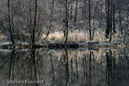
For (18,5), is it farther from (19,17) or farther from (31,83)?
(31,83)

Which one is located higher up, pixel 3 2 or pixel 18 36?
pixel 3 2

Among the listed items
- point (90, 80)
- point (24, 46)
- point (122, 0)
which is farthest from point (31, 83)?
point (122, 0)

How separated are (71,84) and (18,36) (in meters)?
18.9

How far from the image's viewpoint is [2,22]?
24875 mm

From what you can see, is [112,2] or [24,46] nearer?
[24,46]

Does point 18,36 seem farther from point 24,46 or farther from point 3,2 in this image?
point 3,2

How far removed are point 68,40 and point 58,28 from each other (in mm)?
4617

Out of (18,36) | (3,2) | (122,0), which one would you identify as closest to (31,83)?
(18,36)

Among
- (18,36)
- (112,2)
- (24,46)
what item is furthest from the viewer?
(112,2)

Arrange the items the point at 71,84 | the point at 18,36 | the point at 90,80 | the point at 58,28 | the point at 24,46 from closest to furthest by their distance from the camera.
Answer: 1. the point at 71,84
2. the point at 90,80
3. the point at 24,46
4. the point at 18,36
5. the point at 58,28

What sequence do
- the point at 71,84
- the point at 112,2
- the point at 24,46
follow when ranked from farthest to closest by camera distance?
1. the point at 112,2
2. the point at 24,46
3. the point at 71,84

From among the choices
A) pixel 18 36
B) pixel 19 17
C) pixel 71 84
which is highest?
pixel 19 17

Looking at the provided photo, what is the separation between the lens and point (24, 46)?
22.3 m

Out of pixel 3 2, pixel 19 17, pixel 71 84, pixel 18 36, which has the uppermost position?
pixel 3 2
